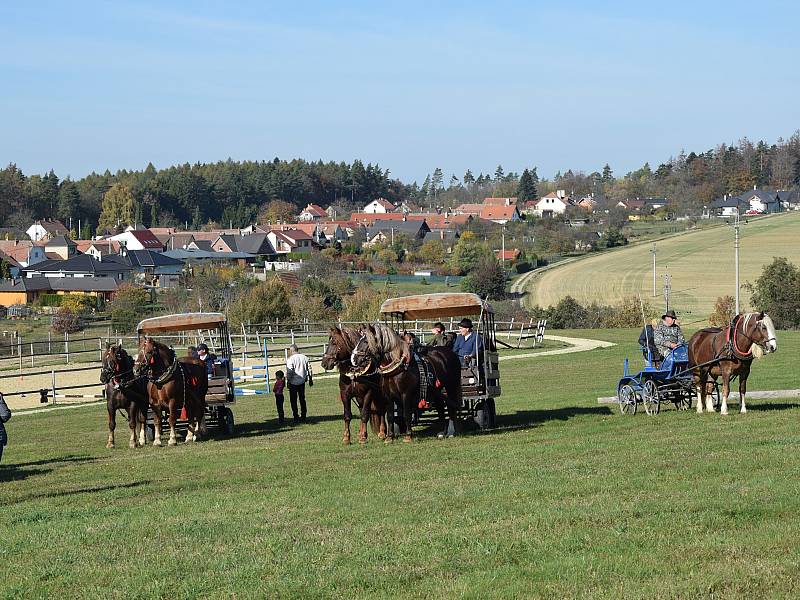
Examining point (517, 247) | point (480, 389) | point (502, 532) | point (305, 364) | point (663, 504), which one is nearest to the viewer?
point (502, 532)

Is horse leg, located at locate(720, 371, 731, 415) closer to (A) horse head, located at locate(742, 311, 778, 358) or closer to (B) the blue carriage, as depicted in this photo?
(A) horse head, located at locate(742, 311, 778, 358)

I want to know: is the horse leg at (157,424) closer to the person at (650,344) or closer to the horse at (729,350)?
the person at (650,344)

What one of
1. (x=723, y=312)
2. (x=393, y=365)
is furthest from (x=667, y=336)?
(x=723, y=312)

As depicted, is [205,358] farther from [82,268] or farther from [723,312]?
[82,268]

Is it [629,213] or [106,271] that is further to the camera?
[629,213]

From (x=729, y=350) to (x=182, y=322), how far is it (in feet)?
37.3

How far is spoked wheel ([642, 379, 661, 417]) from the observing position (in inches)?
799

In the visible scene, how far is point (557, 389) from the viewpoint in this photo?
31.0m

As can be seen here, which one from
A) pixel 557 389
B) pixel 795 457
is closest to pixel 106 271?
pixel 557 389

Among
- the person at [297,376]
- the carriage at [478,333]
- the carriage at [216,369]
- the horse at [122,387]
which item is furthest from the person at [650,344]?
the horse at [122,387]

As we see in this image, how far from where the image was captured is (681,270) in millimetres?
99125

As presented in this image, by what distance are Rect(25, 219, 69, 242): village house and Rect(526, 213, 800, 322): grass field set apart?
8439 centimetres

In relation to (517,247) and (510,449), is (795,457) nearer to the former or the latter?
(510,449)

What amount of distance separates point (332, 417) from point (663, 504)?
51.7ft
